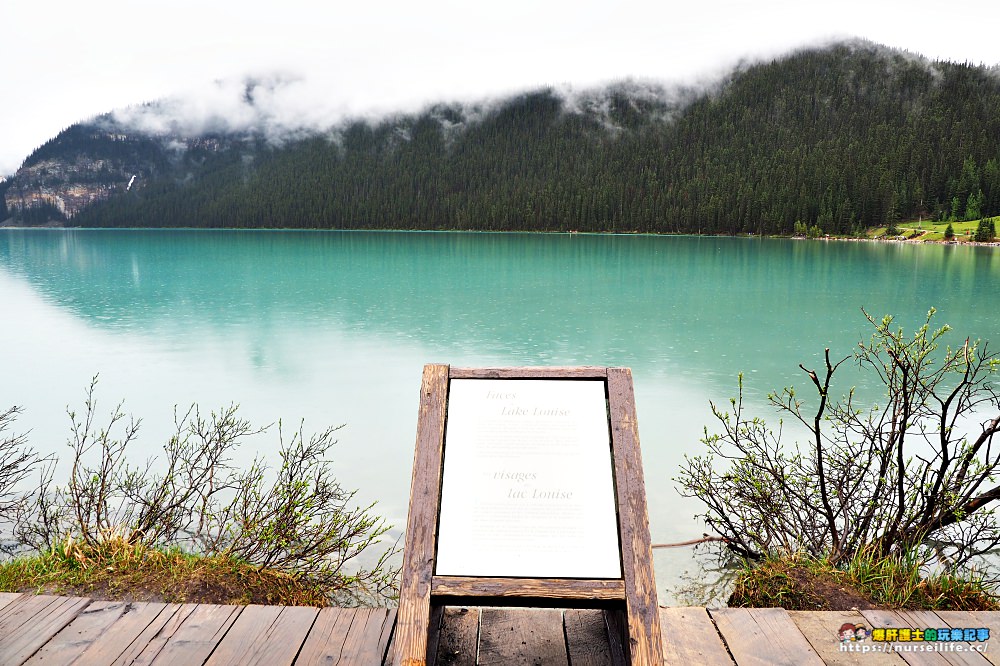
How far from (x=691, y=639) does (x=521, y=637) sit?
72 centimetres

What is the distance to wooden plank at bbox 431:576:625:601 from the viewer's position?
7.63 ft

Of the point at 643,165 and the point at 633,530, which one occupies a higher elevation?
the point at 643,165

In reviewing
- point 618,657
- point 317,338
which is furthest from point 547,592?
point 317,338

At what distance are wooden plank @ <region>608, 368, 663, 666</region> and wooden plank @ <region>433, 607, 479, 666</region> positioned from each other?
2.57 feet

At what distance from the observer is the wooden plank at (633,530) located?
225cm

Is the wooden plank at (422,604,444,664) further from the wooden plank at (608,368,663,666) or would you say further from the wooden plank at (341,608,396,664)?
the wooden plank at (608,368,663,666)

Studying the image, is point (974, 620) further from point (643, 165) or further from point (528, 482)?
point (643, 165)

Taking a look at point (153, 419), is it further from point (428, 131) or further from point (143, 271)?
point (428, 131)

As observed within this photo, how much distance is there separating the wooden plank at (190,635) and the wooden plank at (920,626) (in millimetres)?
2796

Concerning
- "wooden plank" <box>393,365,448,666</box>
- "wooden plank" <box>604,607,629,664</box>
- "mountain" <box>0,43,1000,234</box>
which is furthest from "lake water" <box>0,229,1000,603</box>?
"mountain" <box>0,43,1000,234</box>

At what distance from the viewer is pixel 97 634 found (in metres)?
2.93

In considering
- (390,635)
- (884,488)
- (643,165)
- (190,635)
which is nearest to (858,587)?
(884,488)

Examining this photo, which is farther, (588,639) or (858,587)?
(858,587)

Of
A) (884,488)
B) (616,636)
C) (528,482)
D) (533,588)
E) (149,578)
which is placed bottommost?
(149,578)
